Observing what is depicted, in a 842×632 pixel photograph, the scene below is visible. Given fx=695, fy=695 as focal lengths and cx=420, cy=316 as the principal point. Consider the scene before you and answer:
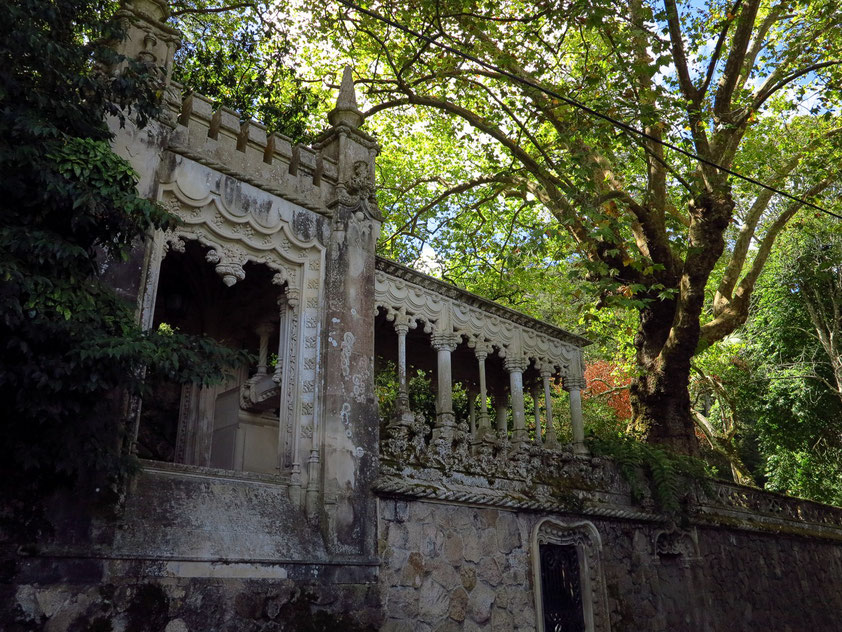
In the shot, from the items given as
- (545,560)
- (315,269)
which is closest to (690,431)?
(545,560)

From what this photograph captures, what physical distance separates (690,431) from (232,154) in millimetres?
10266

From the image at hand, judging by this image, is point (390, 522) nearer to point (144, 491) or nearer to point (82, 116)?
point (144, 491)

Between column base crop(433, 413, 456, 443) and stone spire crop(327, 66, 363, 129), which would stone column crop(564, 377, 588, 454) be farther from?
stone spire crop(327, 66, 363, 129)

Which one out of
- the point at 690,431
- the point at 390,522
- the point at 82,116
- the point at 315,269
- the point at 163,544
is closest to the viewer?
the point at 82,116

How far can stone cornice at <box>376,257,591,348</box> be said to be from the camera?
9469 millimetres

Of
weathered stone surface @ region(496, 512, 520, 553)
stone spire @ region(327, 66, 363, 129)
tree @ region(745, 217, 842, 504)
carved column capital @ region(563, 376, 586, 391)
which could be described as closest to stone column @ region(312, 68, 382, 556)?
stone spire @ region(327, 66, 363, 129)

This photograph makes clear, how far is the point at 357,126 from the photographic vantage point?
960 cm

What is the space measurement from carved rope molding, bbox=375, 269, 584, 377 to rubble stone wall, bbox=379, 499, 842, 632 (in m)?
2.61

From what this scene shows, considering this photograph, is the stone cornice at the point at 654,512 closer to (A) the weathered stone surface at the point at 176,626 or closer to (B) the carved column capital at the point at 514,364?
(B) the carved column capital at the point at 514,364

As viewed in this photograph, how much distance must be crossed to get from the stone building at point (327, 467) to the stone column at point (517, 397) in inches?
1.8

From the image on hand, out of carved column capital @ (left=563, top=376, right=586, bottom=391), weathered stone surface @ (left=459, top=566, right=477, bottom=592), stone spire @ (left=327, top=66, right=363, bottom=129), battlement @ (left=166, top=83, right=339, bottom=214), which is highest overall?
stone spire @ (left=327, top=66, right=363, bottom=129)

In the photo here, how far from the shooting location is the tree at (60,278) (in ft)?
16.1

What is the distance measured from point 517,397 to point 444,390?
5.72 feet

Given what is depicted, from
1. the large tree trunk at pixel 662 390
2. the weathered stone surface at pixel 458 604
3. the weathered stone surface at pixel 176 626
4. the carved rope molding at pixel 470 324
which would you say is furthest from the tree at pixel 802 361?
the weathered stone surface at pixel 176 626
